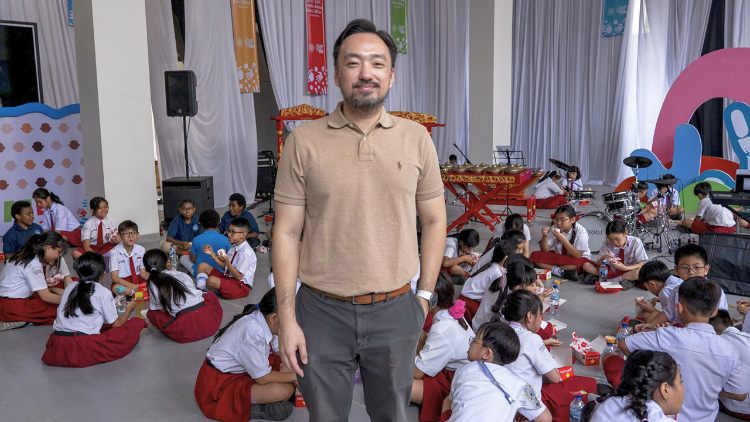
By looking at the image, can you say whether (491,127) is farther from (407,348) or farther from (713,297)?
(407,348)

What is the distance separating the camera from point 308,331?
1.61m

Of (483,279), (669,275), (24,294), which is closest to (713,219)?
(669,275)

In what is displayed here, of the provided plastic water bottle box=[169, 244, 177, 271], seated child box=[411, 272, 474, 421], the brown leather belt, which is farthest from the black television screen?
the brown leather belt

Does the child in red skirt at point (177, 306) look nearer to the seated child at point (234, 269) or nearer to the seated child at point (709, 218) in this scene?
the seated child at point (234, 269)

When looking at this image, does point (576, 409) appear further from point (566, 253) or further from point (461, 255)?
point (566, 253)

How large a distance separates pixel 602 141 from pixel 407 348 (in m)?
12.1

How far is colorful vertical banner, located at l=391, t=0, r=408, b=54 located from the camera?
499 inches

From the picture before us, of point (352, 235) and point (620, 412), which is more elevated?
point (352, 235)

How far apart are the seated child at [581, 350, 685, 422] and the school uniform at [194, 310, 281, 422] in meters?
1.53

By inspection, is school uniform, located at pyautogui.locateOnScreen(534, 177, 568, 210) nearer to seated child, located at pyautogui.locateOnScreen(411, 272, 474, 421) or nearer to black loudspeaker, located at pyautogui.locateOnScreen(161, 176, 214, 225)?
black loudspeaker, located at pyautogui.locateOnScreen(161, 176, 214, 225)

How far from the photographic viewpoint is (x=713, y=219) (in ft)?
21.5

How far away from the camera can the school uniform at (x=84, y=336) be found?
365 centimetres

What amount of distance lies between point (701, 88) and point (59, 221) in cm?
925

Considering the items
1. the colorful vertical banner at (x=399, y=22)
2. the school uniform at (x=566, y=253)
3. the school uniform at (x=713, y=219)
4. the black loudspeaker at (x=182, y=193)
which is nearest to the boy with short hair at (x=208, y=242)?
the black loudspeaker at (x=182, y=193)
